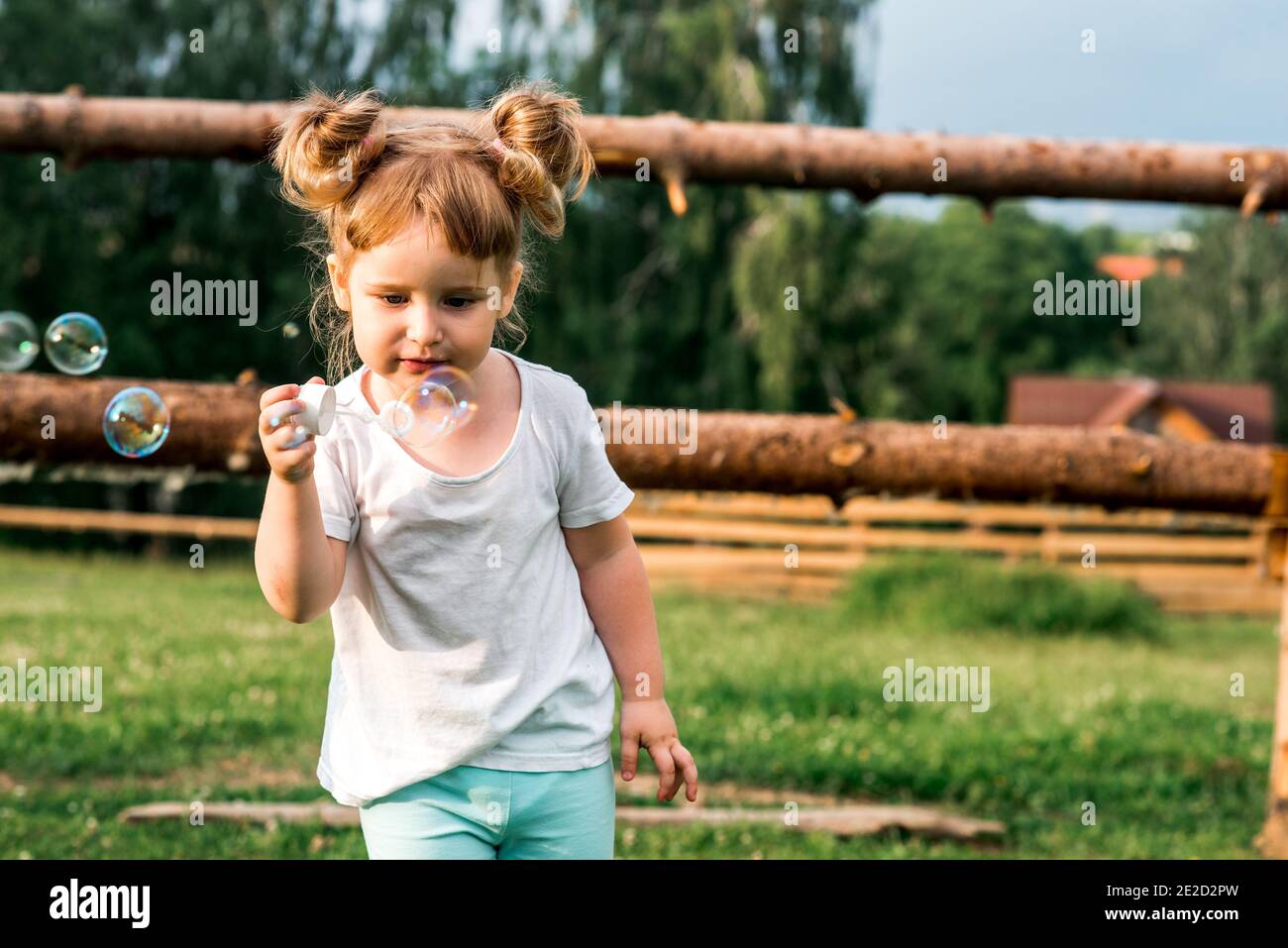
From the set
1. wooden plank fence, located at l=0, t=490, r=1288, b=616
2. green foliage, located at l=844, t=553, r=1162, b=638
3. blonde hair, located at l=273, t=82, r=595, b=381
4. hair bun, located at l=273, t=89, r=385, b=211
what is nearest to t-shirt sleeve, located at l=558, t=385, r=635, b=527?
blonde hair, located at l=273, t=82, r=595, b=381

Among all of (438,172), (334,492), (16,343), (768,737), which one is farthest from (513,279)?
(768,737)

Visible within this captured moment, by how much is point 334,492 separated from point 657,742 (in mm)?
778

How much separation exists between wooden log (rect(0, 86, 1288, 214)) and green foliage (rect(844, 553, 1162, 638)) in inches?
324

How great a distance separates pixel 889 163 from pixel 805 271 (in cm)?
1529

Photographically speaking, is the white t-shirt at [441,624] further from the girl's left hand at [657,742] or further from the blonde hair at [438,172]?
the blonde hair at [438,172]

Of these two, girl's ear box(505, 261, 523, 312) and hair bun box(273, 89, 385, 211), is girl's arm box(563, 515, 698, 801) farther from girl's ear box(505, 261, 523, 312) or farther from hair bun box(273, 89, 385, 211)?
hair bun box(273, 89, 385, 211)

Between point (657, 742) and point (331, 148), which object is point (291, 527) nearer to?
point (331, 148)

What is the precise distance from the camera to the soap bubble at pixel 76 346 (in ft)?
12.6

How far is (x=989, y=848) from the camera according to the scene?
4.91 metres

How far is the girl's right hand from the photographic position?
2133 mm

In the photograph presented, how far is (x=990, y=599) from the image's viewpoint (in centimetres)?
1351

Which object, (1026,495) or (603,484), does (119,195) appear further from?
(603,484)
